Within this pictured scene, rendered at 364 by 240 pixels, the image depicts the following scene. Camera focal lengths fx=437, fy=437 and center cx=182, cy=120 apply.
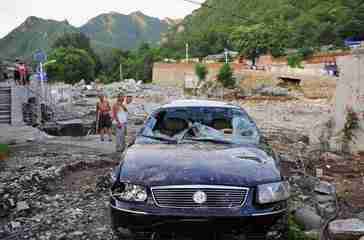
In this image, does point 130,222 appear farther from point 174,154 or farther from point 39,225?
point 39,225

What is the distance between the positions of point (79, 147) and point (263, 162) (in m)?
8.94

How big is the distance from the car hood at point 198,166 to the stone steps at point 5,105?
51.9 feet

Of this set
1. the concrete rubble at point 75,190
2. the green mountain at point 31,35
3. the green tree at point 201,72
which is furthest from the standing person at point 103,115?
the green mountain at point 31,35

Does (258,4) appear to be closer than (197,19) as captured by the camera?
Yes

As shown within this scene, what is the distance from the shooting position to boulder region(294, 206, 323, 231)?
547cm

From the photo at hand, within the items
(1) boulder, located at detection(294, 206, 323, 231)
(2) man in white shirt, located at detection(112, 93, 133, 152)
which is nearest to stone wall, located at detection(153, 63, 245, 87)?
(2) man in white shirt, located at detection(112, 93, 133, 152)

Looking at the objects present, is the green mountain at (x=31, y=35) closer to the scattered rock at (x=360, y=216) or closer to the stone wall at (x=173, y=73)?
the stone wall at (x=173, y=73)

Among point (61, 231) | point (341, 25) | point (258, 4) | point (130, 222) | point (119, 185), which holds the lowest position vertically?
point (61, 231)

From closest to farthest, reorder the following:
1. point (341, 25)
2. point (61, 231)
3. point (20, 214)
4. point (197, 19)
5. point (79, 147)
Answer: point (61, 231)
point (20, 214)
point (79, 147)
point (341, 25)
point (197, 19)

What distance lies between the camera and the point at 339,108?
10.4 m

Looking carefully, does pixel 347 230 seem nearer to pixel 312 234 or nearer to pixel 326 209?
pixel 312 234

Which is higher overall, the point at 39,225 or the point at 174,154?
the point at 174,154

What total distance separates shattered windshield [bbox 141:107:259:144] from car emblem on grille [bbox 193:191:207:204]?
4.53 ft

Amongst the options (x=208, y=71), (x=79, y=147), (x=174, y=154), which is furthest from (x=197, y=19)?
(x=174, y=154)
